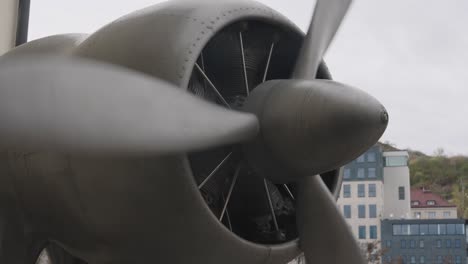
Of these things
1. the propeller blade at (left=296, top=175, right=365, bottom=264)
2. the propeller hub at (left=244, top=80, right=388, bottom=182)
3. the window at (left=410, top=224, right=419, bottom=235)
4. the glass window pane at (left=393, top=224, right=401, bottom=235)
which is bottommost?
the glass window pane at (left=393, top=224, right=401, bottom=235)

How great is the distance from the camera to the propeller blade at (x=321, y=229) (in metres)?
5.35

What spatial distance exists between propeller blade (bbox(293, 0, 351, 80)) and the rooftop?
58.5 meters

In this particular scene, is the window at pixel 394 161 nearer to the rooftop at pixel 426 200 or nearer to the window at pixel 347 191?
the window at pixel 347 191

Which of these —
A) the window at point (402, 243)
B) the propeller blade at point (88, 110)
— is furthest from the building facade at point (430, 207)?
the propeller blade at point (88, 110)

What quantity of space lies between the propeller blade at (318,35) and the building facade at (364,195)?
4110cm

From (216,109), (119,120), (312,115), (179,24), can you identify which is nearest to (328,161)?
(312,115)

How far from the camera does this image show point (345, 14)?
19.8 feet

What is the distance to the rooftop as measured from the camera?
61.7 meters

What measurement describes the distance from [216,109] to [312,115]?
0.77 metres

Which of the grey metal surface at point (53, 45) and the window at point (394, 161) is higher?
the grey metal surface at point (53, 45)

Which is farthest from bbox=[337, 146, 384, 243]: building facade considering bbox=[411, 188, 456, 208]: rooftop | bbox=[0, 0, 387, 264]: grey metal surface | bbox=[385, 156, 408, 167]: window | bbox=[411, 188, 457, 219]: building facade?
bbox=[0, 0, 387, 264]: grey metal surface

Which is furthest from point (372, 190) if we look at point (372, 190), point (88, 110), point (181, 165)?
point (88, 110)

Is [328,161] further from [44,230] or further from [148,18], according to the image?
[44,230]

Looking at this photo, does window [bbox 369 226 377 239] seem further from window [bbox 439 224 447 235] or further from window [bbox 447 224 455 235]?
window [bbox 447 224 455 235]
